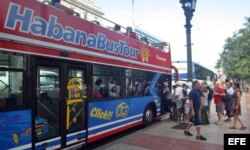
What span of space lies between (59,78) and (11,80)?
135 cm

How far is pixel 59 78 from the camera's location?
21.0 feet

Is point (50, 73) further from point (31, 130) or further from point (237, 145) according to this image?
point (237, 145)

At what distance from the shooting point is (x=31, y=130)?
5.54 metres

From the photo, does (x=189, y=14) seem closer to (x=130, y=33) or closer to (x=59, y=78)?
(x=130, y=33)

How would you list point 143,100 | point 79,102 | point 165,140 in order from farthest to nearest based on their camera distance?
point 143,100 < point 165,140 < point 79,102

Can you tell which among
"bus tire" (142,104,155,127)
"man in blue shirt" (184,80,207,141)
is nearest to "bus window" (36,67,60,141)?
"man in blue shirt" (184,80,207,141)

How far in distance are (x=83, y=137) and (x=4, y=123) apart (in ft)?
8.30

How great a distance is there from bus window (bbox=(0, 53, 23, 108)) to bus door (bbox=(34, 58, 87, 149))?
439 mm

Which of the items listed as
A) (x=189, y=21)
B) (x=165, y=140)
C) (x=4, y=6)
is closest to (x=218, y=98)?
(x=189, y=21)

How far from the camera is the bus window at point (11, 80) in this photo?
16.4 feet

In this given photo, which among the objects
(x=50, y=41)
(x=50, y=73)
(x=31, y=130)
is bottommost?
(x=31, y=130)

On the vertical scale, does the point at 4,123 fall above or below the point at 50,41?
below

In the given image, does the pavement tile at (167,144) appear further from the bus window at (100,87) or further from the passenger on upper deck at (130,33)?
the passenger on upper deck at (130,33)

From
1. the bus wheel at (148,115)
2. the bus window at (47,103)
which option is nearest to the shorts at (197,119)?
the bus wheel at (148,115)
